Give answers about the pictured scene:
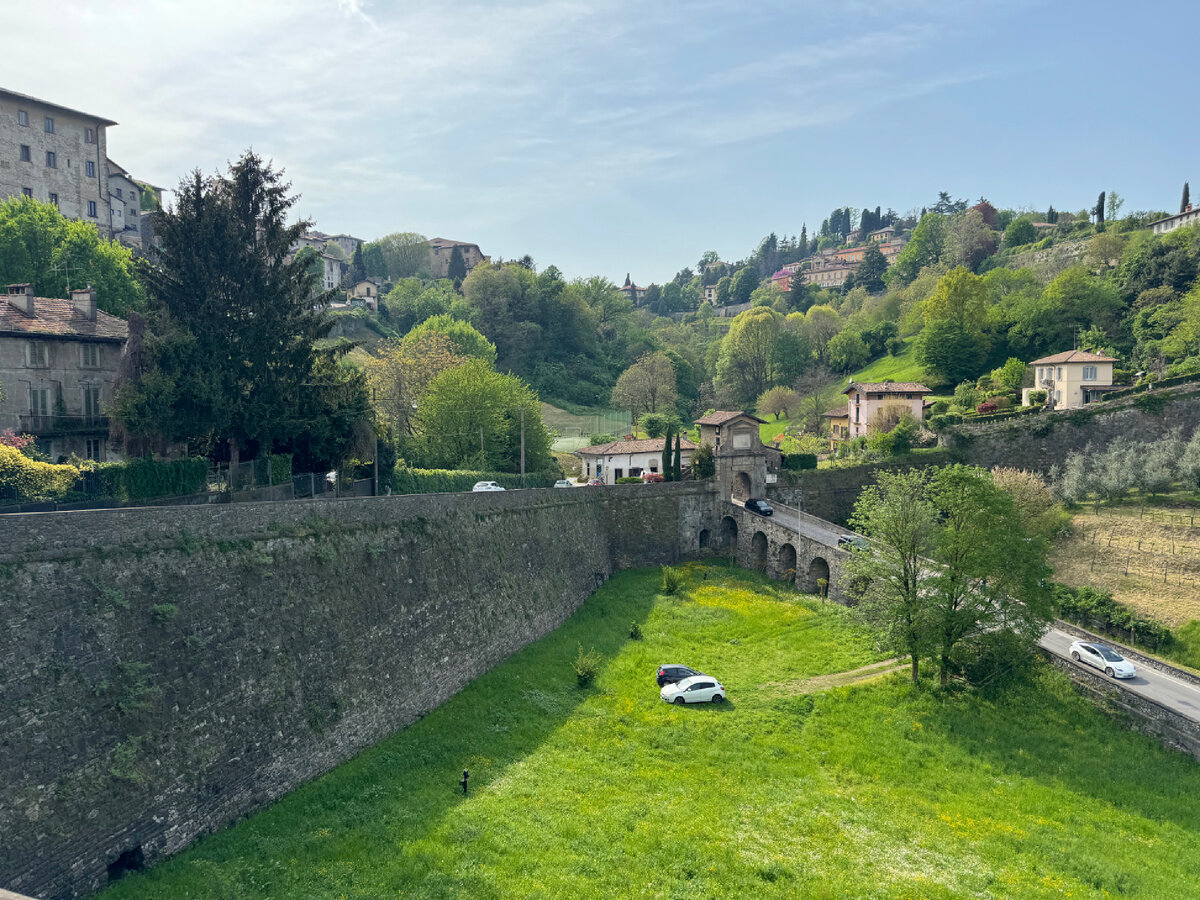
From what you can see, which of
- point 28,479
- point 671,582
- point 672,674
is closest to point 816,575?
point 671,582

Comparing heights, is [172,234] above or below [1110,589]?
above

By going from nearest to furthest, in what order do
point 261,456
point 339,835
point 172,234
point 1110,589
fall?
point 339,835
point 172,234
point 261,456
point 1110,589

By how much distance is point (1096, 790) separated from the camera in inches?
932

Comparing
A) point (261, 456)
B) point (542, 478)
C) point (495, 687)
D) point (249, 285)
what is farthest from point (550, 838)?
point (542, 478)

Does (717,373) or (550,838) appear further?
(717,373)

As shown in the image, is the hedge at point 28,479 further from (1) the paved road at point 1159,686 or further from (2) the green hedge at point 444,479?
(1) the paved road at point 1159,686

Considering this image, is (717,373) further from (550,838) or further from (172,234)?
(550,838)

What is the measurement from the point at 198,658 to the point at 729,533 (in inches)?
1570

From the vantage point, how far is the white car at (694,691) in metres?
28.6

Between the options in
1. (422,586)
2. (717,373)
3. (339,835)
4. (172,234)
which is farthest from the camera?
(717,373)

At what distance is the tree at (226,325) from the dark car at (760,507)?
1231 inches

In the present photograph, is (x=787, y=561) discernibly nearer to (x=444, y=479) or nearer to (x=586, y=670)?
(x=586, y=670)

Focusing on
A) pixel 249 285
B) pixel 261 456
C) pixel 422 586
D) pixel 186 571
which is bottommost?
pixel 422 586

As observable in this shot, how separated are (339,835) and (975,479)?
88.0ft
